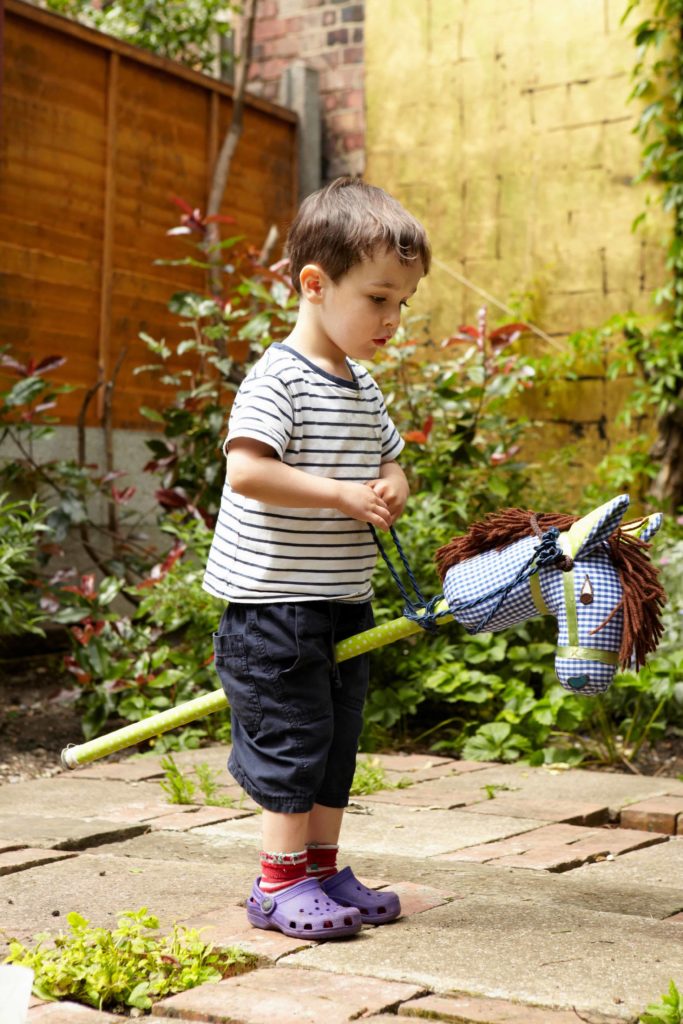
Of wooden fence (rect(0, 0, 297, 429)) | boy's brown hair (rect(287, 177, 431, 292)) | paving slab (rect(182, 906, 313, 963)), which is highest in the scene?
wooden fence (rect(0, 0, 297, 429))

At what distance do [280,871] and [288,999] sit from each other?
416 mm

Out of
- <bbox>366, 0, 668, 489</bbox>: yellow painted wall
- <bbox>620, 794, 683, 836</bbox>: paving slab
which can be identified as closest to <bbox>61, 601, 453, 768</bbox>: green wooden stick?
<bbox>620, 794, 683, 836</bbox>: paving slab

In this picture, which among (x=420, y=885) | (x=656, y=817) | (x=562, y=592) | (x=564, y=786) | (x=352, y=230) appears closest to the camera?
(x=562, y=592)

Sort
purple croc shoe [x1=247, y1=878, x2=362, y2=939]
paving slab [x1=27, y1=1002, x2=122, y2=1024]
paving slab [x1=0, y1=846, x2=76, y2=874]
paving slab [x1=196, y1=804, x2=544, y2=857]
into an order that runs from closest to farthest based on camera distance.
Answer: paving slab [x1=27, y1=1002, x2=122, y2=1024] → purple croc shoe [x1=247, y1=878, x2=362, y2=939] → paving slab [x1=0, y1=846, x2=76, y2=874] → paving slab [x1=196, y1=804, x2=544, y2=857]

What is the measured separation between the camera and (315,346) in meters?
2.29

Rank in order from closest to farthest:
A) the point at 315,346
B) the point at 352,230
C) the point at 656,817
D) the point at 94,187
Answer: the point at 352,230, the point at 315,346, the point at 656,817, the point at 94,187

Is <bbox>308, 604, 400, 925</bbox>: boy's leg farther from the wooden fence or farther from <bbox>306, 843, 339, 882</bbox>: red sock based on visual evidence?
the wooden fence

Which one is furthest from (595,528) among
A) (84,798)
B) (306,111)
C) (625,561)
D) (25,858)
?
(306,111)

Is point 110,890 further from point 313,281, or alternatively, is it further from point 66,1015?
point 313,281

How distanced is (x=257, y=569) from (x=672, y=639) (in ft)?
7.56

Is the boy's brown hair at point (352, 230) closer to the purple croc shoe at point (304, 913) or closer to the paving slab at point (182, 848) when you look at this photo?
the purple croc shoe at point (304, 913)

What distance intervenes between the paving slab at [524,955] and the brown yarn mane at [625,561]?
446mm

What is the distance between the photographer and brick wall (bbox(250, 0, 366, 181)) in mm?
6250

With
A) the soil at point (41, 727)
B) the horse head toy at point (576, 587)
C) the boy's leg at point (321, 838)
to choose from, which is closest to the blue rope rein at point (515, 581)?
the horse head toy at point (576, 587)
